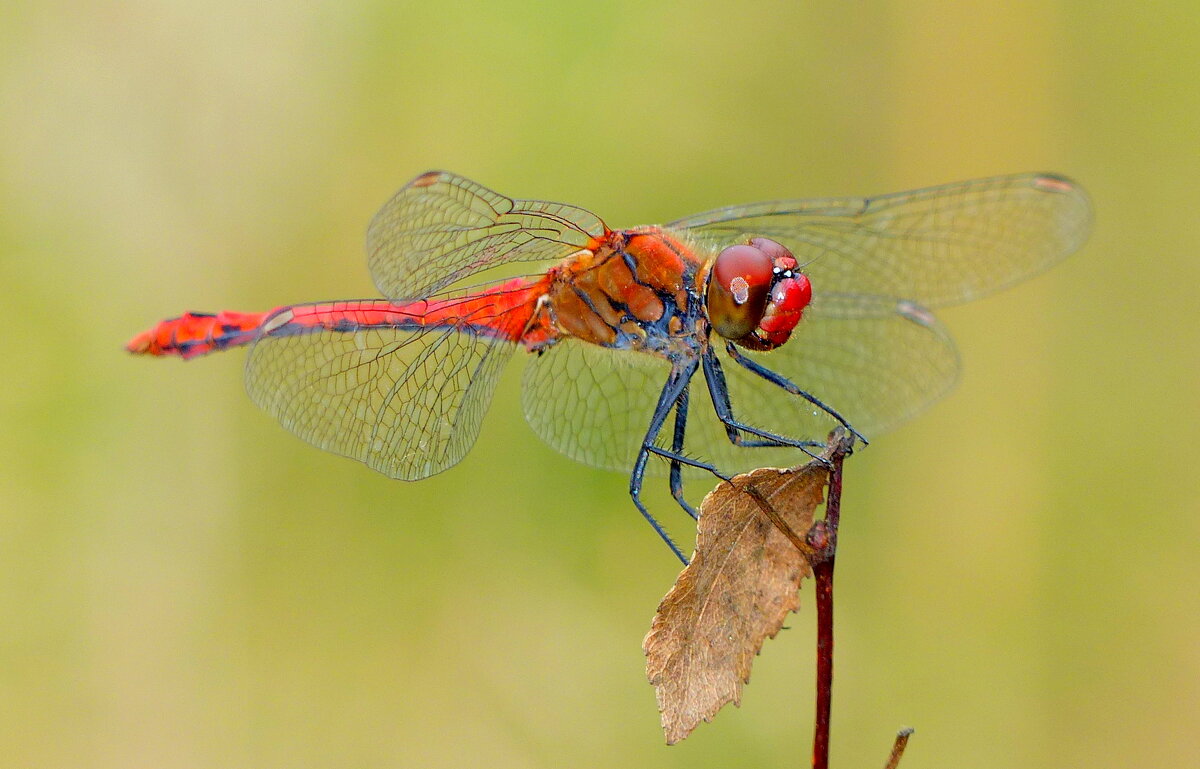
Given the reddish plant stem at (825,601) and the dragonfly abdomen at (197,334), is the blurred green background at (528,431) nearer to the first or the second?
the dragonfly abdomen at (197,334)

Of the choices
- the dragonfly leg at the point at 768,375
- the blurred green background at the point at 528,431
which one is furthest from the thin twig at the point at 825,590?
the blurred green background at the point at 528,431

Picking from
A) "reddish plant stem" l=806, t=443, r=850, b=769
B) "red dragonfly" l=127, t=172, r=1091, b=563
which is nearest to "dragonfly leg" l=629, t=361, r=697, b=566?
"red dragonfly" l=127, t=172, r=1091, b=563

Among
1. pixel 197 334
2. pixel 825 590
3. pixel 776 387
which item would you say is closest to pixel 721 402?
pixel 776 387

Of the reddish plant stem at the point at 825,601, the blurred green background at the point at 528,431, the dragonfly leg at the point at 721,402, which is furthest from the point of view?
the blurred green background at the point at 528,431

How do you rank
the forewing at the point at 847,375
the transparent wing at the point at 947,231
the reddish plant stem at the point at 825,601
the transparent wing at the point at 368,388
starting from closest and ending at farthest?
the reddish plant stem at the point at 825,601 < the transparent wing at the point at 368,388 < the transparent wing at the point at 947,231 < the forewing at the point at 847,375

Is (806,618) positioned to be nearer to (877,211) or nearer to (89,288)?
(877,211)

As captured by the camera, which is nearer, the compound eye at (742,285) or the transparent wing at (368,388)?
the compound eye at (742,285)

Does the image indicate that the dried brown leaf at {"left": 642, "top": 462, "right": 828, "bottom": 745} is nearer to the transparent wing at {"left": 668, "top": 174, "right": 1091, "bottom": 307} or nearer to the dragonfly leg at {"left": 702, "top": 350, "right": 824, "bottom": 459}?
the dragonfly leg at {"left": 702, "top": 350, "right": 824, "bottom": 459}

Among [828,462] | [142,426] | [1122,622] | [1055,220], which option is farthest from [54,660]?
[1122,622]
